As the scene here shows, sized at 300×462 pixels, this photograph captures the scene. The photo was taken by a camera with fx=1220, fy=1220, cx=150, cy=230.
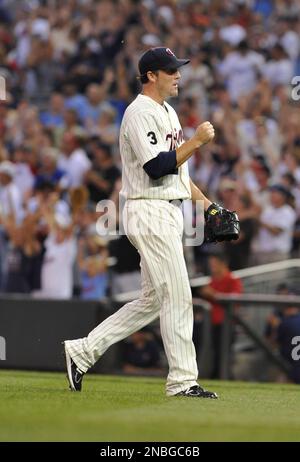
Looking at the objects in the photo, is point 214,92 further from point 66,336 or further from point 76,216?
point 66,336

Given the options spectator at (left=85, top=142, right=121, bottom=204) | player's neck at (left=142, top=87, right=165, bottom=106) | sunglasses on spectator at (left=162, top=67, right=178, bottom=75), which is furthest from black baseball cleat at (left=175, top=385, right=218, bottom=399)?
spectator at (left=85, top=142, right=121, bottom=204)

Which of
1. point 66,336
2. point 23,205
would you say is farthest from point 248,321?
point 23,205

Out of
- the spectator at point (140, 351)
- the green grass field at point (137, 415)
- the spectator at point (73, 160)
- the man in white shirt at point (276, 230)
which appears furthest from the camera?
the spectator at point (73, 160)

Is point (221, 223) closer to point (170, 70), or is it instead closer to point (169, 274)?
point (169, 274)

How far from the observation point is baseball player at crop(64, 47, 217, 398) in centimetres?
838

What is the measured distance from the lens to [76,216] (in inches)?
611

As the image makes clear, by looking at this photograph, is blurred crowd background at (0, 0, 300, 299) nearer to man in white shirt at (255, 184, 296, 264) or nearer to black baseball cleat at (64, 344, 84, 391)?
man in white shirt at (255, 184, 296, 264)

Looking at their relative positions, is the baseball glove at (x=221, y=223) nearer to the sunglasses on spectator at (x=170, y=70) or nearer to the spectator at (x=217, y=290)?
the sunglasses on spectator at (x=170, y=70)

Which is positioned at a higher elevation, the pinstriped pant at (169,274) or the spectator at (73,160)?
the spectator at (73,160)

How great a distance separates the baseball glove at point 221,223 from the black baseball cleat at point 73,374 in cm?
137

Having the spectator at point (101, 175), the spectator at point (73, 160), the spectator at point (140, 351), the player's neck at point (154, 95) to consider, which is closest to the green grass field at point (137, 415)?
the player's neck at point (154, 95)

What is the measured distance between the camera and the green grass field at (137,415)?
20.8ft

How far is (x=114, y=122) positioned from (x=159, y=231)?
1033 centimetres
